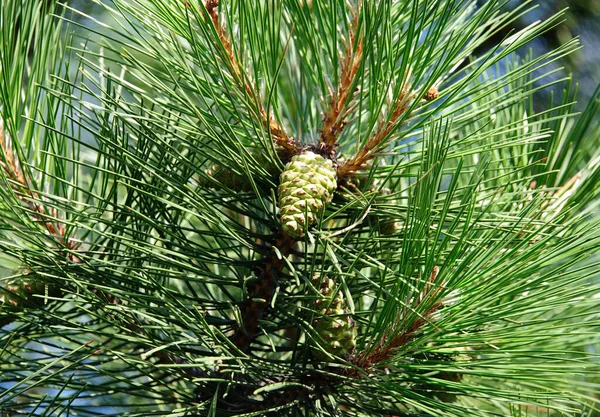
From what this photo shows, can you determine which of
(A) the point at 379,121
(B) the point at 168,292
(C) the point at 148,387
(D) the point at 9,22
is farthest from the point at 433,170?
(D) the point at 9,22

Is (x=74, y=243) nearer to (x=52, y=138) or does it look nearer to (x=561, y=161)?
(x=52, y=138)

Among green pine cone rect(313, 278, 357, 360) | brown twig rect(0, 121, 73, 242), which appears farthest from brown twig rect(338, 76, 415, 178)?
brown twig rect(0, 121, 73, 242)

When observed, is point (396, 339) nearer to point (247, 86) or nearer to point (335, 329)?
point (335, 329)

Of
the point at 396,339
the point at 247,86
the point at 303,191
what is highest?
the point at 247,86

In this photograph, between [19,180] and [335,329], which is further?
[19,180]

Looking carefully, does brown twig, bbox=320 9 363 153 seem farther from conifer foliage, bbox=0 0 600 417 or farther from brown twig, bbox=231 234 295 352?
brown twig, bbox=231 234 295 352

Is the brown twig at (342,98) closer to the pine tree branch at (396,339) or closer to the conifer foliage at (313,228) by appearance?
the conifer foliage at (313,228)

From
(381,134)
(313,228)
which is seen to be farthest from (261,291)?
(381,134)
